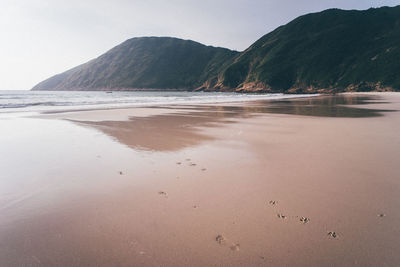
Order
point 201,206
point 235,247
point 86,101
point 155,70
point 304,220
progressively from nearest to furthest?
point 235,247 → point 304,220 → point 201,206 → point 86,101 → point 155,70

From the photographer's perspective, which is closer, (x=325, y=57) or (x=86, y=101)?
(x=86, y=101)

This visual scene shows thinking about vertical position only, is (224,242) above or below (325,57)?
below

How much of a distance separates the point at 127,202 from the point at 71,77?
23289 centimetres

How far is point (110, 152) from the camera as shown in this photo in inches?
217

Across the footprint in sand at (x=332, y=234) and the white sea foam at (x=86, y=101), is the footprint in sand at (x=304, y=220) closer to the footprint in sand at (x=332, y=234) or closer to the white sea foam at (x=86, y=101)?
the footprint in sand at (x=332, y=234)

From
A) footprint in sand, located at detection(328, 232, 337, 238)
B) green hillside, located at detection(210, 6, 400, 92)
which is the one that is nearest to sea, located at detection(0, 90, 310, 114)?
footprint in sand, located at detection(328, 232, 337, 238)

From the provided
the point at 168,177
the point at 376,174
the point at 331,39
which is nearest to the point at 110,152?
the point at 168,177

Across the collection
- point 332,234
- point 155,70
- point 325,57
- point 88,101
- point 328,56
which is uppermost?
point 155,70

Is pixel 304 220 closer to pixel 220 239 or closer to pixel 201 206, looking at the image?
pixel 220 239

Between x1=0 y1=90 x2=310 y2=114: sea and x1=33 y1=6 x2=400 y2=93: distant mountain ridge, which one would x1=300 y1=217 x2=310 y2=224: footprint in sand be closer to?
x1=0 y1=90 x2=310 y2=114: sea

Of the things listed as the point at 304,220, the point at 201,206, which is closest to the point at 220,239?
the point at 201,206

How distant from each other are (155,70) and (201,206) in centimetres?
18950

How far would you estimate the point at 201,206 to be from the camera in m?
2.89

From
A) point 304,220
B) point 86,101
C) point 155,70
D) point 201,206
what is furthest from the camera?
point 155,70
